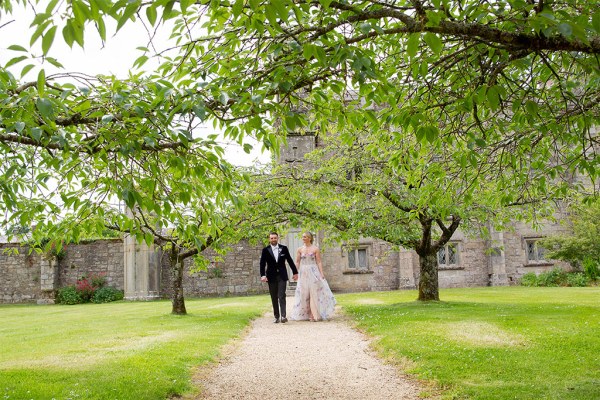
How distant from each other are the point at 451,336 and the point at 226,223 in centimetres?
537

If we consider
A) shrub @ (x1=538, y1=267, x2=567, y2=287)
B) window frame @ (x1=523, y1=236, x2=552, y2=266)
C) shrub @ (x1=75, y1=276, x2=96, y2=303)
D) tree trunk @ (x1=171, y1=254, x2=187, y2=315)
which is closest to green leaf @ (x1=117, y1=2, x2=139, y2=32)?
tree trunk @ (x1=171, y1=254, x2=187, y2=315)

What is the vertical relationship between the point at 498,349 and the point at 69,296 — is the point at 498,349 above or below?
above

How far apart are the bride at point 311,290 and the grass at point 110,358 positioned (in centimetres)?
125

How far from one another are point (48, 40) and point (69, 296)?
23226 mm

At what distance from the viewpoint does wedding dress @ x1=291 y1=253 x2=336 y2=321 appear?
11.9 meters

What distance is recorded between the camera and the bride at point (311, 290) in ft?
38.8

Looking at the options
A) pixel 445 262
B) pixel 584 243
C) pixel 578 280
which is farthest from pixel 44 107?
pixel 445 262

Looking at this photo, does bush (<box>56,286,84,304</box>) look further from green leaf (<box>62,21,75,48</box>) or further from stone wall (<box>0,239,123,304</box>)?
green leaf (<box>62,21,75,48</box>)

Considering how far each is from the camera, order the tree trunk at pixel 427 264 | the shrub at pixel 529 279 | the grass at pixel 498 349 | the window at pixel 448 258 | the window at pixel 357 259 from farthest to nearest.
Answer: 1. the window at pixel 448 258
2. the window at pixel 357 259
3. the shrub at pixel 529 279
4. the tree trunk at pixel 427 264
5. the grass at pixel 498 349

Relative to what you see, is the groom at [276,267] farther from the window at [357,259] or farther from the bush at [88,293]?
the window at [357,259]

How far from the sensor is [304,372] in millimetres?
6359

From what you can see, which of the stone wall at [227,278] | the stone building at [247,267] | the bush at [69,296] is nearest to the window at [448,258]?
the stone building at [247,267]

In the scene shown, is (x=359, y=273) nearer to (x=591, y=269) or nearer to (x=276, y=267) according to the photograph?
(x=591, y=269)

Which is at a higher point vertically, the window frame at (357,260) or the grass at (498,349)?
the window frame at (357,260)
